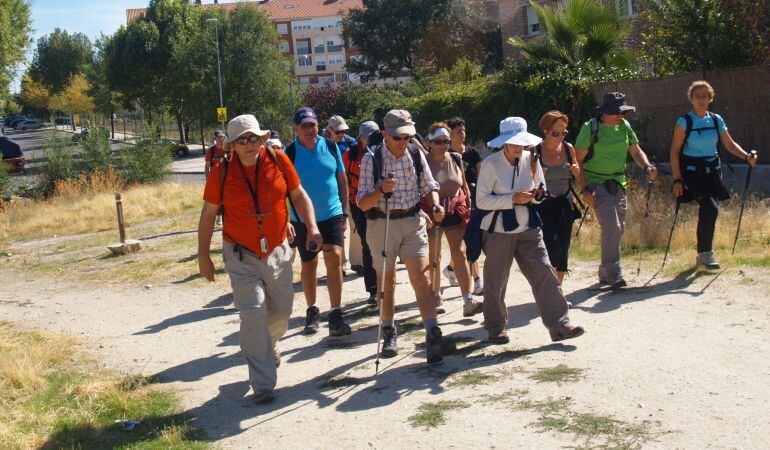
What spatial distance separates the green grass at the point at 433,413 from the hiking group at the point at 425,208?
2.83 ft

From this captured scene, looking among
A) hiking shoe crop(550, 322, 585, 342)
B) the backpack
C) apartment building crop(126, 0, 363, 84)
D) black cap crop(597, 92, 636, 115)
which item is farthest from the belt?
apartment building crop(126, 0, 363, 84)

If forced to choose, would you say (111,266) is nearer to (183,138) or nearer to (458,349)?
(458,349)

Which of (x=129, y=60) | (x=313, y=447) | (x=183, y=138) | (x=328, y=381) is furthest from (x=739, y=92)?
(x=183, y=138)

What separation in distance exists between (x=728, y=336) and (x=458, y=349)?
2.00 metres

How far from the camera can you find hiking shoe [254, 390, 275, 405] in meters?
5.72

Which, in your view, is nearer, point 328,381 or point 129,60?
point 328,381

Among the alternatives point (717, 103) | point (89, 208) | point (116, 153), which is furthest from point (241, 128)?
point (116, 153)

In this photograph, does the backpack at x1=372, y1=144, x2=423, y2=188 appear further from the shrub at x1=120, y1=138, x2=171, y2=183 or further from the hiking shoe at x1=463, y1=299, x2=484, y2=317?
the shrub at x1=120, y1=138, x2=171, y2=183

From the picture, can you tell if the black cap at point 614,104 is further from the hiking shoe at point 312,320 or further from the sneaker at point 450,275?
the hiking shoe at point 312,320

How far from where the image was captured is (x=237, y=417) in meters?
5.57

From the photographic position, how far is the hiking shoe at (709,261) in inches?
330

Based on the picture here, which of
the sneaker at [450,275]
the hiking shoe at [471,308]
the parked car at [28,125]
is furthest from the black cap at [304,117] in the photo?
the parked car at [28,125]

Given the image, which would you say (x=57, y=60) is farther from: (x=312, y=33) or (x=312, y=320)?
(x=312, y=320)

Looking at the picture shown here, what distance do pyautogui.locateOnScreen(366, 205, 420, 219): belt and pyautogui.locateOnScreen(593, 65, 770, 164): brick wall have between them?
28.9ft
